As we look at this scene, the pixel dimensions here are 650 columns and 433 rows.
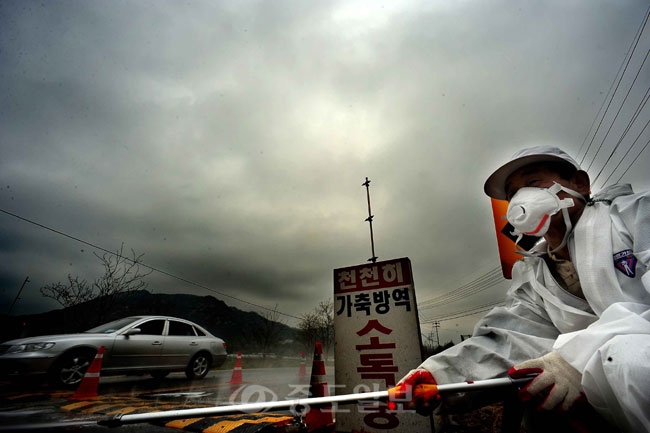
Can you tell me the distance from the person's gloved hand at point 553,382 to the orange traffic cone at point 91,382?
6.35 meters

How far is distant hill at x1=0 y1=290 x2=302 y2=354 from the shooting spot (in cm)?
1235

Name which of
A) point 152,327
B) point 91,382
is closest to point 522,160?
point 91,382

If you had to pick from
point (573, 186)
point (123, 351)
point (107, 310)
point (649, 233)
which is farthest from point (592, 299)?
point (107, 310)

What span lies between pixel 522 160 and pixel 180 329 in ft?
26.5

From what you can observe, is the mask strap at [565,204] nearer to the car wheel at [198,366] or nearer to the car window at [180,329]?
the car window at [180,329]

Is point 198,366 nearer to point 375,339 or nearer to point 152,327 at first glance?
point 152,327

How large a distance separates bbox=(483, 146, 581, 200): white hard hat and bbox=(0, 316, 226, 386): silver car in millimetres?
7232

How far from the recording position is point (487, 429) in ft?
9.08

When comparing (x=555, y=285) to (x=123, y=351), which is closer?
(x=555, y=285)

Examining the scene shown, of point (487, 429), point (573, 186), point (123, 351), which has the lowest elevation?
point (487, 429)

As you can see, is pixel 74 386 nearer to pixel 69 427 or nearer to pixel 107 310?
pixel 69 427

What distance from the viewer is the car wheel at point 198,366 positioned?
23.6ft

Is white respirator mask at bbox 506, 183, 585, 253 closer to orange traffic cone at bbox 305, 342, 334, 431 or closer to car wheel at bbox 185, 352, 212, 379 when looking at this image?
orange traffic cone at bbox 305, 342, 334, 431

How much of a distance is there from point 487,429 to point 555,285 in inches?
85.0
